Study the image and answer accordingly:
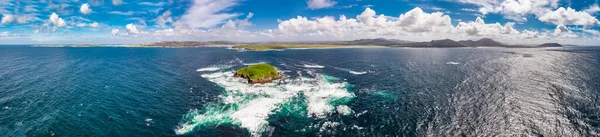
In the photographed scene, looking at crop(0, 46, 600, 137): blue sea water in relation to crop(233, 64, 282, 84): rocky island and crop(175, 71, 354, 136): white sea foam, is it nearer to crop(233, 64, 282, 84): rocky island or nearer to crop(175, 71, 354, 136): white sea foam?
crop(175, 71, 354, 136): white sea foam

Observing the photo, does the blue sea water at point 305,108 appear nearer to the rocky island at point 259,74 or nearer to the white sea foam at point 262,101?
the white sea foam at point 262,101

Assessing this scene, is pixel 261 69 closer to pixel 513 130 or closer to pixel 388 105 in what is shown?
pixel 388 105

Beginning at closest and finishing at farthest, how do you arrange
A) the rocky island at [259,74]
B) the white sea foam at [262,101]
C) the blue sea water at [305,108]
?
the blue sea water at [305,108] < the white sea foam at [262,101] < the rocky island at [259,74]

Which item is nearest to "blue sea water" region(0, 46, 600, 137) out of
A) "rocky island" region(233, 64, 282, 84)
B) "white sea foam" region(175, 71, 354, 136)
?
"white sea foam" region(175, 71, 354, 136)

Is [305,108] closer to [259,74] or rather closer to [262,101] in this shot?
[262,101]

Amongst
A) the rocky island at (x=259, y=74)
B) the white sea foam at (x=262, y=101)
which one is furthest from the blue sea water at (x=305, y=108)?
the rocky island at (x=259, y=74)

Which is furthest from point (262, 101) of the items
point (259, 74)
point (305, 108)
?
point (259, 74)

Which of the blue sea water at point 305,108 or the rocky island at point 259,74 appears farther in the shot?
the rocky island at point 259,74

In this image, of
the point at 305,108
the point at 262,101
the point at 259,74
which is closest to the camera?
the point at 305,108

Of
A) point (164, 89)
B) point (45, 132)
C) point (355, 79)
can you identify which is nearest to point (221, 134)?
point (45, 132)

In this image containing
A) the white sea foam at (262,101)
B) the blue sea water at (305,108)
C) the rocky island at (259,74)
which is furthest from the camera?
the rocky island at (259,74)
